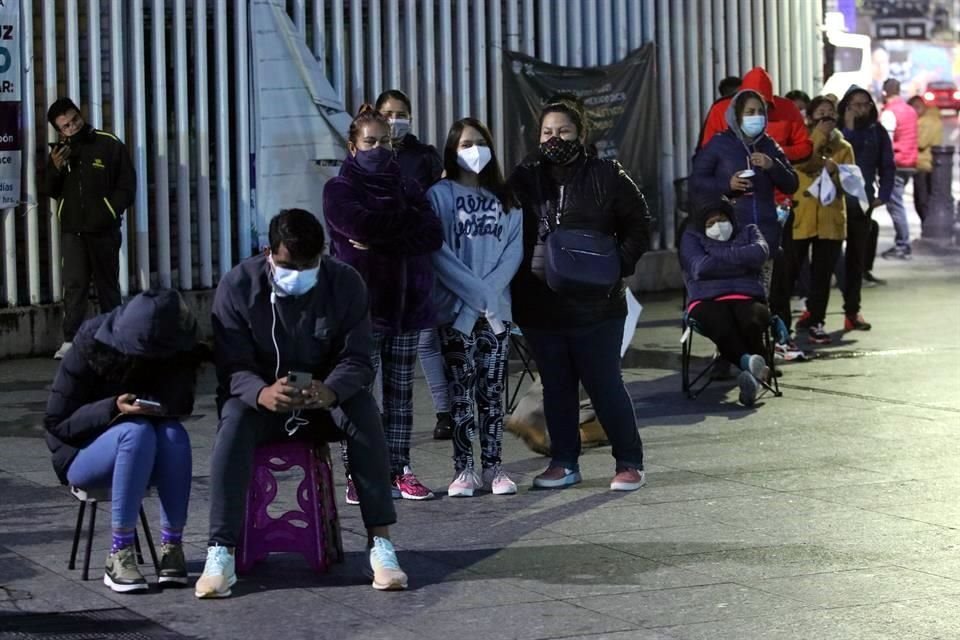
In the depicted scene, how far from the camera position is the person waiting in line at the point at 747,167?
11.6m

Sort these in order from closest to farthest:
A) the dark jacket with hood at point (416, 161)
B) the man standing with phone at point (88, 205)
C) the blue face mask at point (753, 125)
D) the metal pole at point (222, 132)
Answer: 1. the dark jacket with hood at point (416, 161)
2. the blue face mask at point (753, 125)
3. the man standing with phone at point (88, 205)
4. the metal pole at point (222, 132)

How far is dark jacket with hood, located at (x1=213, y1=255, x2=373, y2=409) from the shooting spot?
6902mm

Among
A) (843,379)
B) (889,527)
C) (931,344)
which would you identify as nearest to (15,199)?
(843,379)

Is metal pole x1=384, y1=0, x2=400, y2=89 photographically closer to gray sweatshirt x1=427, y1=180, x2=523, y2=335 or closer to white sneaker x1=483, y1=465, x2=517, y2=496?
gray sweatshirt x1=427, y1=180, x2=523, y2=335

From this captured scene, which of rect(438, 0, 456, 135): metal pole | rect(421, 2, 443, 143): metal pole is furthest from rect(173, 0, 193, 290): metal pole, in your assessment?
rect(438, 0, 456, 135): metal pole

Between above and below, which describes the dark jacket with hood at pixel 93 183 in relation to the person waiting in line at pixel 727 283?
above

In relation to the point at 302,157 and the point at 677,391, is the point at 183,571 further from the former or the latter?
the point at 302,157

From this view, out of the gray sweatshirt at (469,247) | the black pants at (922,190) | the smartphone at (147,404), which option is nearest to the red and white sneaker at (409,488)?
the gray sweatshirt at (469,247)

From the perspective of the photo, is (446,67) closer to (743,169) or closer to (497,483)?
(743,169)

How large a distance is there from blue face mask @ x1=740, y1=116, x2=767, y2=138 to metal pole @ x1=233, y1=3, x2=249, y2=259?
4.38 m

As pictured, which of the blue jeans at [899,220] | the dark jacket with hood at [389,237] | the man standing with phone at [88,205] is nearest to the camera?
the dark jacket with hood at [389,237]

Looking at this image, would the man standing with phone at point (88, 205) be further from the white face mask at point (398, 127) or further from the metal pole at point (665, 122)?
the metal pole at point (665, 122)

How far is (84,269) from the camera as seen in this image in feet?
42.9

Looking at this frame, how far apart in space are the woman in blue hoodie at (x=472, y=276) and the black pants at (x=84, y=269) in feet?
16.8
